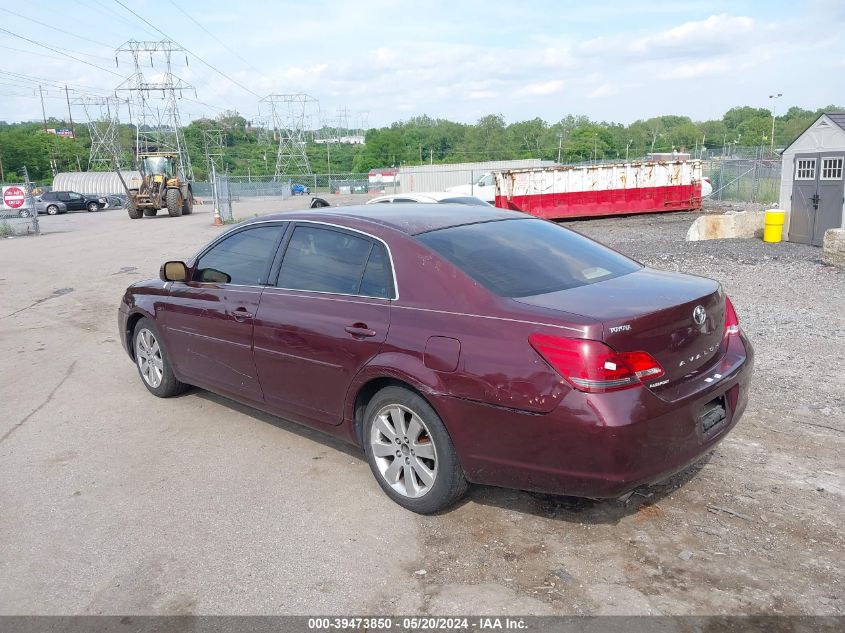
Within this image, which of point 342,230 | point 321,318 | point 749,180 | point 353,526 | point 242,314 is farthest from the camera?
point 749,180

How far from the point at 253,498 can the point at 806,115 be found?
4689 inches

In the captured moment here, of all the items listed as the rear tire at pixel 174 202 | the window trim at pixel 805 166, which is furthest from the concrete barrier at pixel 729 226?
the rear tire at pixel 174 202

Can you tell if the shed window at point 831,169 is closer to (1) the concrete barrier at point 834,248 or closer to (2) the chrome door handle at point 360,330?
(1) the concrete barrier at point 834,248

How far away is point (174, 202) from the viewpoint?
35219 mm

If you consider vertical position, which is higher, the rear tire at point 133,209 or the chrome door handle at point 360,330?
the chrome door handle at point 360,330

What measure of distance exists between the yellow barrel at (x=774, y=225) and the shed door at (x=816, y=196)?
33cm

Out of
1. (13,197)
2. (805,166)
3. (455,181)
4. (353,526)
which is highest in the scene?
(805,166)

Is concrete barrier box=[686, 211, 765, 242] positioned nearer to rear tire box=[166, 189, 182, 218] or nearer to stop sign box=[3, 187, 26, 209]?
stop sign box=[3, 187, 26, 209]

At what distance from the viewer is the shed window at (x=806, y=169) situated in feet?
50.1

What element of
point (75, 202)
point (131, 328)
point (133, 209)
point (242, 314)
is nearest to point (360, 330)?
point (242, 314)

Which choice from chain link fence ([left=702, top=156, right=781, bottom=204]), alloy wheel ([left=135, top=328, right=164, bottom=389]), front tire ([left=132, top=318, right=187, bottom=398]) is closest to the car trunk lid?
front tire ([left=132, top=318, right=187, bottom=398])

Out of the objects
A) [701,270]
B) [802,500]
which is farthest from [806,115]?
[802,500]

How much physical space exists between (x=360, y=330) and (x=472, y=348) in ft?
2.68

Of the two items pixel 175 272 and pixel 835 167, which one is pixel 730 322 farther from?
pixel 835 167
